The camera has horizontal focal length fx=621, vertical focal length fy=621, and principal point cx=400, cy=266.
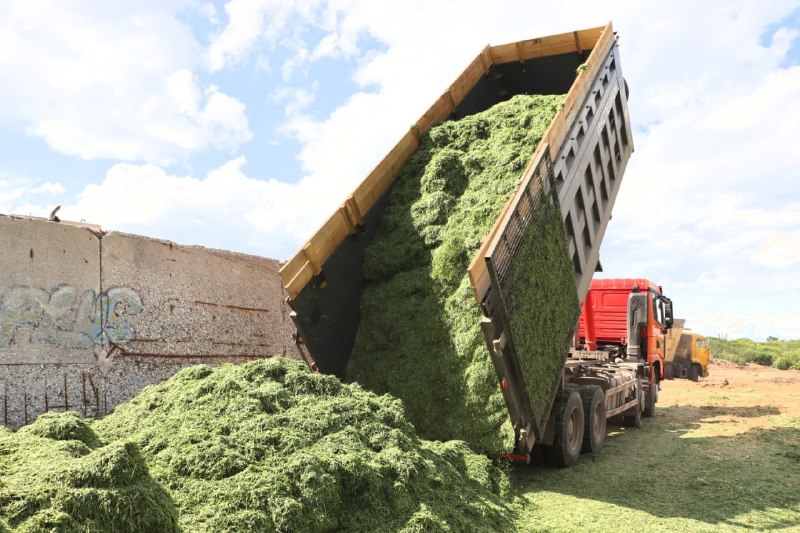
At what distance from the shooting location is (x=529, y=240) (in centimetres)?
607

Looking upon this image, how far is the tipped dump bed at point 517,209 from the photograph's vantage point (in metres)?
5.55

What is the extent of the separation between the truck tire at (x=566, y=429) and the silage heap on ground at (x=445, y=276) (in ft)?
2.38

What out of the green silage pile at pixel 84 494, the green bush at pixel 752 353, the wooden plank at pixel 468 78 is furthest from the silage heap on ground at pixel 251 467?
the green bush at pixel 752 353

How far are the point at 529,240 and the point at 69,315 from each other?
471cm

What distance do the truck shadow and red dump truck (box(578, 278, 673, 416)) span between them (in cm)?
161

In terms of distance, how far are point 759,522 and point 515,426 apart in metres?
2.15

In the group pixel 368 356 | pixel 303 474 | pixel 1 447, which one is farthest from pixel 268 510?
pixel 368 356

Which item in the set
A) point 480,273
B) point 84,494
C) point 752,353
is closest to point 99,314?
point 84,494

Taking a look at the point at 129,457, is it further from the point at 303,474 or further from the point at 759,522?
the point at 759,522

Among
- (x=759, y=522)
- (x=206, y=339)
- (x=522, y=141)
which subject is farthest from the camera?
(x=206, y=339)

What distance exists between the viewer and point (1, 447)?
3.79 meters

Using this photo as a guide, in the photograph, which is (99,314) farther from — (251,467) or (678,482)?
(678,482)

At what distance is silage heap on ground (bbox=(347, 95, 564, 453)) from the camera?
578 centimetres

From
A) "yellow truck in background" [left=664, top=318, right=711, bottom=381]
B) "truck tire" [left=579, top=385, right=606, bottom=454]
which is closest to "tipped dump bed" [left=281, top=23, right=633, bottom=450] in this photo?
"truck tire" [left=579, top=385, right=606, bottom=454]
